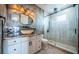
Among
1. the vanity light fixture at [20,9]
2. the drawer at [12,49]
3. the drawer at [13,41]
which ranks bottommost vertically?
the drawer at [12,49]

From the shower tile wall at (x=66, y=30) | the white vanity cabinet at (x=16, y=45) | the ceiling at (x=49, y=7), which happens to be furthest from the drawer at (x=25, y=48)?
the ceiling at (x=49, y=7)

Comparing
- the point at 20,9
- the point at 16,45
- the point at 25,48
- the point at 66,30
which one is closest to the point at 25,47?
the point at 25,48

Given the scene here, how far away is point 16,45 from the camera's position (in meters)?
1.88

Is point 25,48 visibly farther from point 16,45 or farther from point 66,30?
point 66,30

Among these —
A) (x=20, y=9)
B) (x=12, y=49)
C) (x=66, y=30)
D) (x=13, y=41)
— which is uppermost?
(x=20, y=9)

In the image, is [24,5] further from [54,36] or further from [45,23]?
[54,36]

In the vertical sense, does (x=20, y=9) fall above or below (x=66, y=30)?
above

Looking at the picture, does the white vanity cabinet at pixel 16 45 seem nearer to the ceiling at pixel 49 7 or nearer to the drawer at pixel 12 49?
the drawer at pixel 12 49

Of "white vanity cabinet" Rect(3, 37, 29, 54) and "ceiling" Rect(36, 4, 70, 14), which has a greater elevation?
"ceiling" Rect(36, 4, 70, 14)

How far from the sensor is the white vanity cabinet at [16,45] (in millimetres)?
1823

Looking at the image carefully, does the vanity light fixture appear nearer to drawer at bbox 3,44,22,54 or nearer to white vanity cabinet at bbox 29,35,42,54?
white vanity cabinet at bbox 29,35,42,54

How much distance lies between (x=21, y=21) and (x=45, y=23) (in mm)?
429

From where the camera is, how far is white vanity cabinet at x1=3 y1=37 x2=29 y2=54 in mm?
1823

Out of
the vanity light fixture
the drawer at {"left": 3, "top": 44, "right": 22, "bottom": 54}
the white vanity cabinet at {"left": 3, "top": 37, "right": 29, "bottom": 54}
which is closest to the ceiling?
the vanity light fixture
